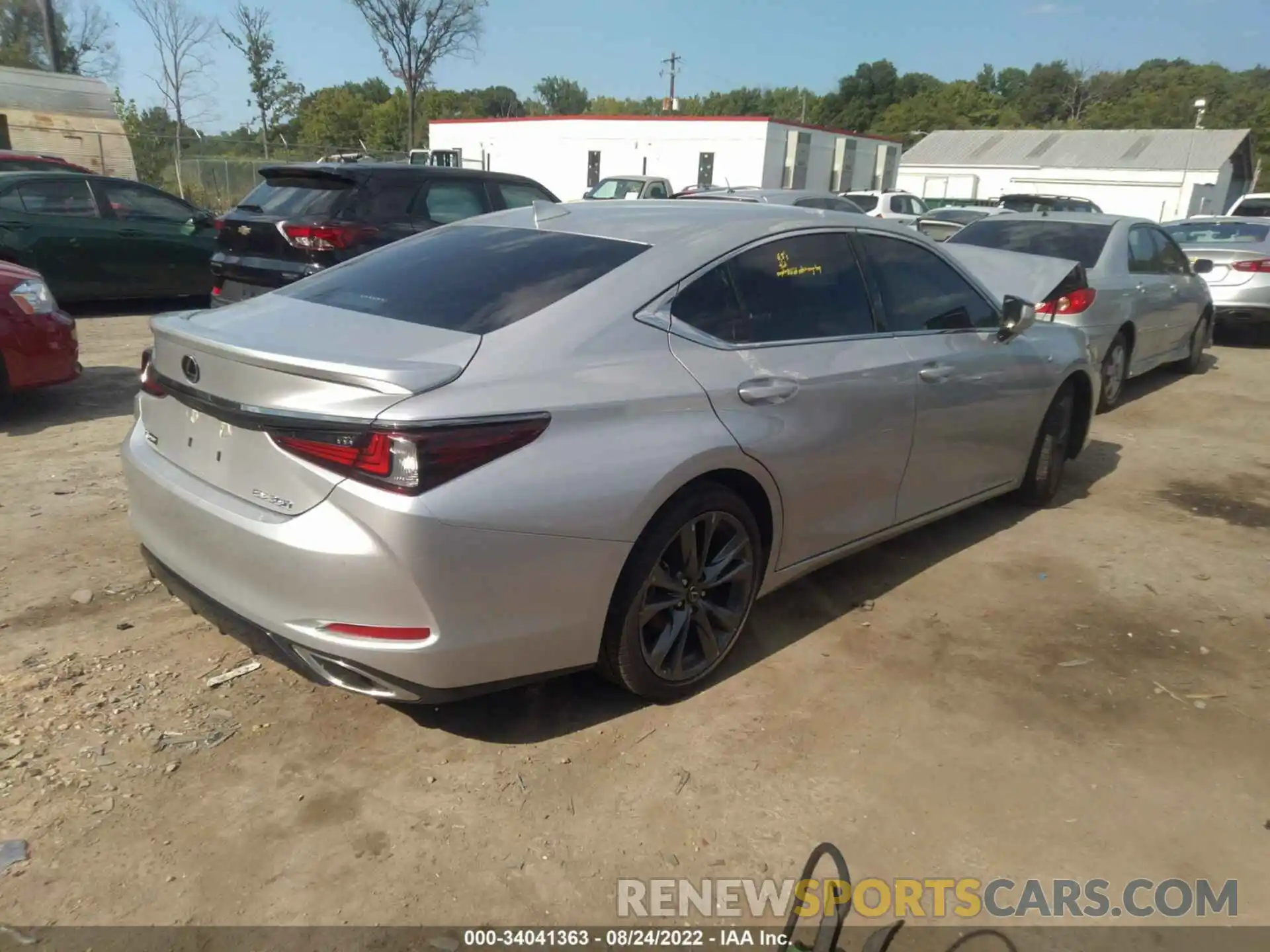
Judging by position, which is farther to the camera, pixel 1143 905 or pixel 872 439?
pixel 872 439

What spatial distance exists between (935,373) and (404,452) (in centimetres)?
253

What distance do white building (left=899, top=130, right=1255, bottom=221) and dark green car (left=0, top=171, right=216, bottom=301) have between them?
135 feet

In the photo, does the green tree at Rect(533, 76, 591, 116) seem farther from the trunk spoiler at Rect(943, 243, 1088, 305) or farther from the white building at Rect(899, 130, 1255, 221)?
the trunk spoiler at Rect(943, 243, 1088, 305)

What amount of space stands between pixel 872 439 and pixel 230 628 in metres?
2.40

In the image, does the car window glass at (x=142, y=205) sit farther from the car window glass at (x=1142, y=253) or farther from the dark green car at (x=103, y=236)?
the car window glass at (x=1142, y=253)

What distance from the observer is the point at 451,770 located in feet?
9.56

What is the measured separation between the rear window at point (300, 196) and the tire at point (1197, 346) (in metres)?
8.20

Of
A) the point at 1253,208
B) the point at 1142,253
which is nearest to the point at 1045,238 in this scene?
the point at 1142,253

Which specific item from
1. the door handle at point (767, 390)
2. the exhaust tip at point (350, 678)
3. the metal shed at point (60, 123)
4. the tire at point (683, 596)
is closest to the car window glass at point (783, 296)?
the door handle at point (767, 390)

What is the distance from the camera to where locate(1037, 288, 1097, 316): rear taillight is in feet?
23.1

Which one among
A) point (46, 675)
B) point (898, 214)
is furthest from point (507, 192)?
point (898, 214)

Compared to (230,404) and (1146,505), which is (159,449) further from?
(1146,505)

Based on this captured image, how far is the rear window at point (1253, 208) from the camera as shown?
22548mm

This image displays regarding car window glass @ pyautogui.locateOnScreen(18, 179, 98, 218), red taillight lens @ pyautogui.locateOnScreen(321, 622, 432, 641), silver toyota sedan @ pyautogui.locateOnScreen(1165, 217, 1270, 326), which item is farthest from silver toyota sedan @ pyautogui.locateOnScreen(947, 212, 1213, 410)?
car window glass @ pyautogui.locateOnScreen(18, 179, 98, 218)
